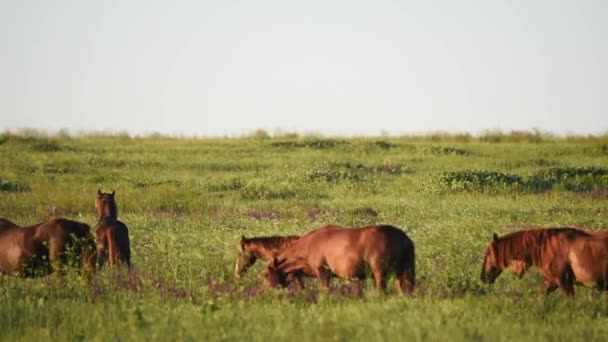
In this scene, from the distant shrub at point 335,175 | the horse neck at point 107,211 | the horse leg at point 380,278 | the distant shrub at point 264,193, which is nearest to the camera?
the horse leg at point 380,278

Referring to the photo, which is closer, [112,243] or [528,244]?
[528,244]

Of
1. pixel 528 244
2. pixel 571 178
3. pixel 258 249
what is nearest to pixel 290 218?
pixel 258 249

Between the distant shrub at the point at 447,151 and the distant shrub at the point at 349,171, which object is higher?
the distant shrub at the point at 447,151

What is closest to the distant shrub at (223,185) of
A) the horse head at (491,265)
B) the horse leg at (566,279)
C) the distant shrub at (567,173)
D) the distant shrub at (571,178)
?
the distant shrub at (571,178)

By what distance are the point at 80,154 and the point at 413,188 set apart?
1866 cm

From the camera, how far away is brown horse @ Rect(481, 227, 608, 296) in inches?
470

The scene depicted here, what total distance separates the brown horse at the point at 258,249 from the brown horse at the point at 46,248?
226cm

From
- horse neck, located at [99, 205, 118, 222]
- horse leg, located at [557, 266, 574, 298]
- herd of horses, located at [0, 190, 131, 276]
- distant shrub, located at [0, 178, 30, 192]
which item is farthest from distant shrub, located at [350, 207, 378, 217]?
horse leg, located at [557, 266, 574, 298]

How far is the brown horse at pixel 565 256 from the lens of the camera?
39.2ft

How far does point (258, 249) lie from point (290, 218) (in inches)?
446

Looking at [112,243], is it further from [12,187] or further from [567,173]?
[567,173]

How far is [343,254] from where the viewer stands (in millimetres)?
12734

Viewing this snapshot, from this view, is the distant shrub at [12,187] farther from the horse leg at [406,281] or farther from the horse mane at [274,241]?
the horse leg at [406,281]

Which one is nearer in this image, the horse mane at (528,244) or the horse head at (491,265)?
the horse mane at (528,244)
